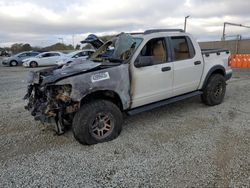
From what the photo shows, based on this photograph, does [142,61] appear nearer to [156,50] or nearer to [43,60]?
[156,50]

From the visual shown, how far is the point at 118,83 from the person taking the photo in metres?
4.18

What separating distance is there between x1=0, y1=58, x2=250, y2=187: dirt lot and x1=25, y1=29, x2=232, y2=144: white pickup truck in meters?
0.42

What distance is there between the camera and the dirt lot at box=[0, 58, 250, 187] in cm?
303

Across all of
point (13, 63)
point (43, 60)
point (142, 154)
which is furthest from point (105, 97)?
point (13, 63)

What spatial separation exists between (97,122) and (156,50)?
1.93 m

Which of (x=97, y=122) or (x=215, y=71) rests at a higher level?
(x=215, y=71)

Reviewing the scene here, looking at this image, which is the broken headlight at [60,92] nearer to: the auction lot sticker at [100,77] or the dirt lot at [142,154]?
the auction lot sticker at [100,77]

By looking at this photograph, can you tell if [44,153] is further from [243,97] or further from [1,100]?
[243,97]

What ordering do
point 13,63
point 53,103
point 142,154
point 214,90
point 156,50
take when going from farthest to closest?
point 13,63 → point 214,90 → point 156,50 → point 53,103 → point 142,154

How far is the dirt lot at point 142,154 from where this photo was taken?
3031 millimetres

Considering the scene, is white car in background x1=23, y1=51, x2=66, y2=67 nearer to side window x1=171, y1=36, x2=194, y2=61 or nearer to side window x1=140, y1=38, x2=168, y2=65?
side window x1=171, y1=36, x2=194, y2=61

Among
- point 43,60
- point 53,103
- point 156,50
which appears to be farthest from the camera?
point 43,60

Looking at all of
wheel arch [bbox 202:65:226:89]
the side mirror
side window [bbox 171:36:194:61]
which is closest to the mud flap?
the side mirror

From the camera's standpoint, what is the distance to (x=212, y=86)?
19.4ft
